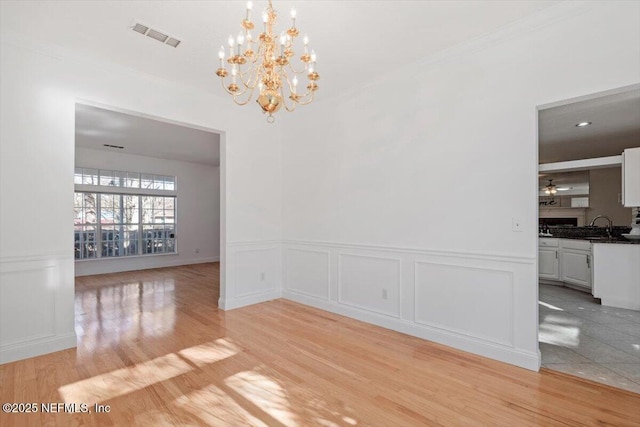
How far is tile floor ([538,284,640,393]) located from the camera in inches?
101

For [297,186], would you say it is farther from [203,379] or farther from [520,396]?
[520,396]

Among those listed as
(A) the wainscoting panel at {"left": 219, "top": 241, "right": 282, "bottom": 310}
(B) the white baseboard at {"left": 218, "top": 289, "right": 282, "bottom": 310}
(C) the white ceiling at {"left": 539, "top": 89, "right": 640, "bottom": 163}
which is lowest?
(B) the white baseboard at {"left": 218, "top": 289, "right": 282, "bottom": 310}

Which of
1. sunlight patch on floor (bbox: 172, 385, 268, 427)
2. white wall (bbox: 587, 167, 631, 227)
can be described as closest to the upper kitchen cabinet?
sunlight patch on floor (bbox: 172, 385, 268, 427)

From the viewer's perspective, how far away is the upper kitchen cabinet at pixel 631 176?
3.03 m

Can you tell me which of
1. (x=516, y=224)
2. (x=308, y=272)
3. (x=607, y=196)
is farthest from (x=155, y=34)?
(x=607, y=196)

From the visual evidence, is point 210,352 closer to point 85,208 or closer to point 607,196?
point 85,208

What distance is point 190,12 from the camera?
2547 mm

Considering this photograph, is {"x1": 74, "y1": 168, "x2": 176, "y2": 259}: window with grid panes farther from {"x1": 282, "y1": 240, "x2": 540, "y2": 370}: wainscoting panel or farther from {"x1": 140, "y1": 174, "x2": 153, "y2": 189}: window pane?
{"x1": 282, "y1": 240, "x2": 540, "y2": 370}: wainscoting panel

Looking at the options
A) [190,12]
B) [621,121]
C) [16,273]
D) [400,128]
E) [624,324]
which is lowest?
[624,324]

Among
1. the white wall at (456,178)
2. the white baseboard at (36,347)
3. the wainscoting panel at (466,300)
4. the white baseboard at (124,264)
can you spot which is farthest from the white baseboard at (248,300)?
the white baseboard at (124,264)

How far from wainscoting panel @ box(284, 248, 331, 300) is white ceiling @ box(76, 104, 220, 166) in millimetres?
3121

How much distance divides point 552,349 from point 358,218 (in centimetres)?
239

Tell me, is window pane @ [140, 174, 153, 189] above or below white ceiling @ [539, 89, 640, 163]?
below

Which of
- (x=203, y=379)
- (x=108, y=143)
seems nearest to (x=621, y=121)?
(x=203, y=379)
